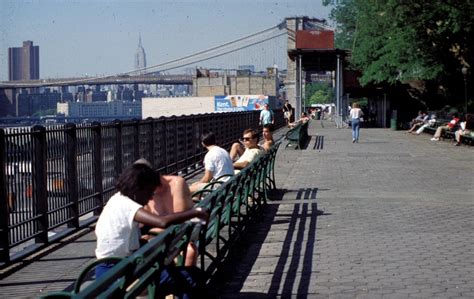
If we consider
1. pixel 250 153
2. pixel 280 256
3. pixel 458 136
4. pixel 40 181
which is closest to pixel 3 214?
pixel 40 181

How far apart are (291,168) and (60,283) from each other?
15838mm

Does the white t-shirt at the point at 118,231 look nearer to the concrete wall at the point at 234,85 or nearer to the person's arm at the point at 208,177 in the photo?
the person's arm at the point at 208,177

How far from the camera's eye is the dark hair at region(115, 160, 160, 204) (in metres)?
6.14

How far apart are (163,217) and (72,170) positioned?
561 cm

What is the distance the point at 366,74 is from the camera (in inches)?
2292

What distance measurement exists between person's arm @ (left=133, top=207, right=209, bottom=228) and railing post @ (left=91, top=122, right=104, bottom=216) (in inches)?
254

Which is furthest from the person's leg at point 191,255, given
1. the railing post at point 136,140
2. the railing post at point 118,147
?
the railing post at point 136,140

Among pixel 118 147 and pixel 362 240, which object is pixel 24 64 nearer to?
pixel 118 147

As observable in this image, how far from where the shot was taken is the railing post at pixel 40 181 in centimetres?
1009

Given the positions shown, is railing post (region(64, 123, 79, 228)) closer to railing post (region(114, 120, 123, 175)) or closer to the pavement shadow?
the pavement shadow

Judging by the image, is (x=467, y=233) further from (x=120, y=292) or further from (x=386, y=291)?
→ (x=120, y=292)

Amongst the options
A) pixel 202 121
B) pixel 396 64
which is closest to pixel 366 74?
pixel 396 64

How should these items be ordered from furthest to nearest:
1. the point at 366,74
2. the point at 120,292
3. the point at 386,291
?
the point at 366,74 < the point at 386,291 < the point at 120,292

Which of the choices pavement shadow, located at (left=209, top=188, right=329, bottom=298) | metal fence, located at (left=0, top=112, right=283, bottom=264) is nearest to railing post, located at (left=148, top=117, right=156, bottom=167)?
metal fence, located at (left=0, top=112, right=283, bottom=264)
